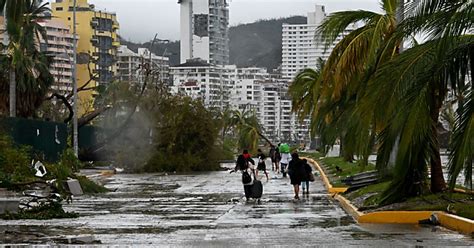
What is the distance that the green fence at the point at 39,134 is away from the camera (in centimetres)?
4397

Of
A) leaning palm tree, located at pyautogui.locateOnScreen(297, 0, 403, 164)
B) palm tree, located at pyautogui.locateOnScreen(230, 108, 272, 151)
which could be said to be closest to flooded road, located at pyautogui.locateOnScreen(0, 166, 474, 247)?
leaning palm tree, located at pyautogui.locateOnScreen(297, 0, 403, 164)

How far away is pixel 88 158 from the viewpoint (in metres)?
66.2

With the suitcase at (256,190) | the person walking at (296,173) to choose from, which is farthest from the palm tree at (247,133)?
the suitcase at (256,190)

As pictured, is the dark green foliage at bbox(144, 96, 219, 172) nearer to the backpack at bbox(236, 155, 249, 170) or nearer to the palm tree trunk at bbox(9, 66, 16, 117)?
the palm tree trunk at bbox(9, 66, 16, 117)

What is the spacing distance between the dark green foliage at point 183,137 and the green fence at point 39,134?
6399 millimetres

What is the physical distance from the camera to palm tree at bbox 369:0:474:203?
50.3ft

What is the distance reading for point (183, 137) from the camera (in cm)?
5700

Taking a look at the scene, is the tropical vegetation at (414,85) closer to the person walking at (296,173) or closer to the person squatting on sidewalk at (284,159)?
the person walking at (296,173)

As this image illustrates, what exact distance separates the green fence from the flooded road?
1338cm

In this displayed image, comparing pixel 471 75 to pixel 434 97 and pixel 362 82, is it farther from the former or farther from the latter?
pixel 362 82

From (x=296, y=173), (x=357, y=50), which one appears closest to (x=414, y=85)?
(x=357, y=50)

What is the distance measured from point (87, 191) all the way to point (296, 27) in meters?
158

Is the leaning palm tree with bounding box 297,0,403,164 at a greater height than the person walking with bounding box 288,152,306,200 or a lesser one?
greater

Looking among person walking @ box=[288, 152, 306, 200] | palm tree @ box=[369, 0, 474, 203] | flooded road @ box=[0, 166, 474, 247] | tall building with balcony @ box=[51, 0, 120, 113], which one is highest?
tall building with balcony @ box=[51, 0, 120, 113]
